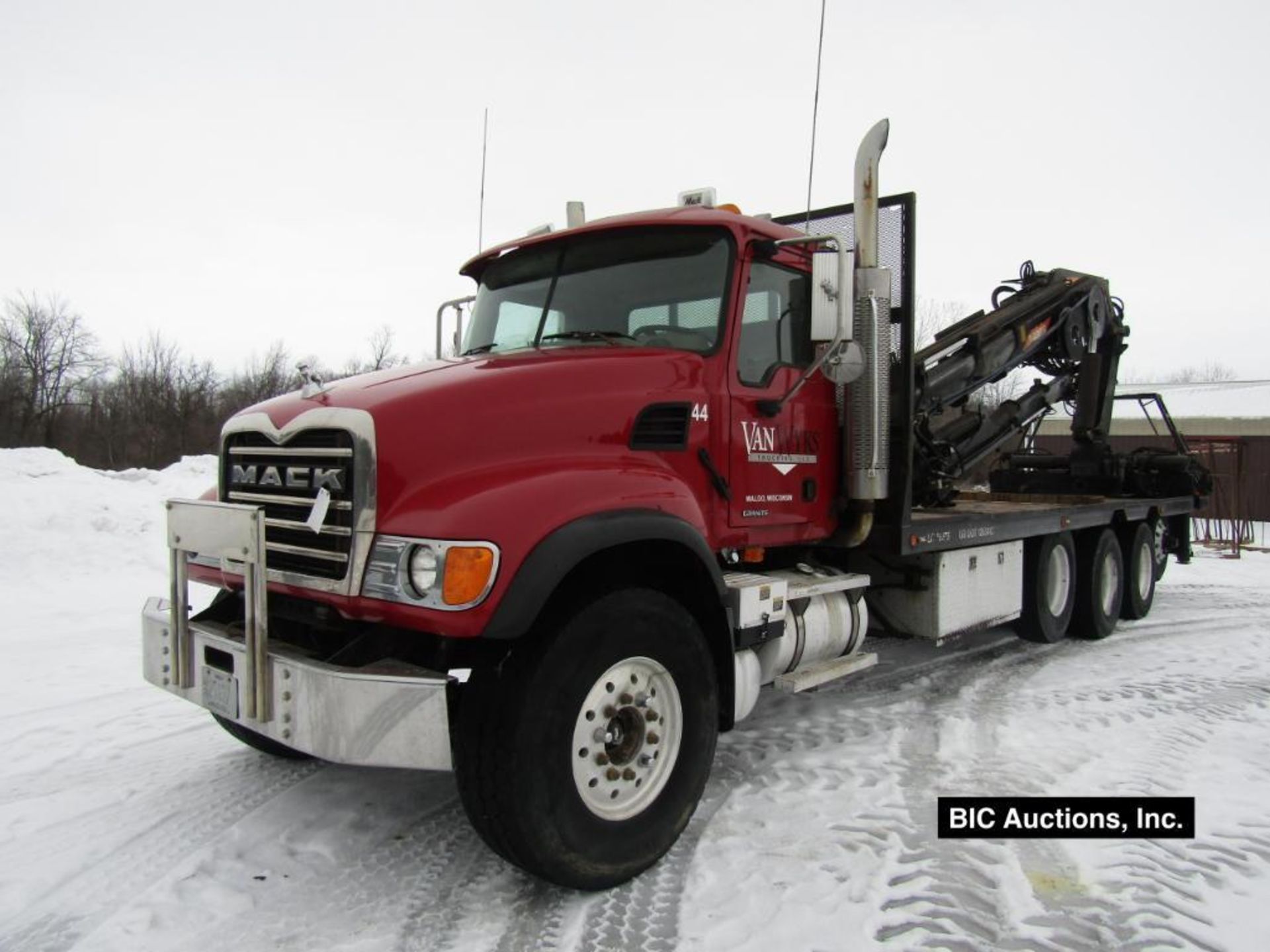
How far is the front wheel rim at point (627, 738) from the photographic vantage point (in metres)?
3.12

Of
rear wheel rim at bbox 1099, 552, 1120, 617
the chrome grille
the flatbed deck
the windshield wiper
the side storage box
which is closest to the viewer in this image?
the chrome grille

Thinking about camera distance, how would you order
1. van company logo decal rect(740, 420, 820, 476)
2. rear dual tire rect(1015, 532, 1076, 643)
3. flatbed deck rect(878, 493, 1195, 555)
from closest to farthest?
van company logo decal rect(740, 420, 820, 476)
flatbed deck rect(878, 493, 1195, 555)
rear dual tire rect(1015, 532, 1076, 643)

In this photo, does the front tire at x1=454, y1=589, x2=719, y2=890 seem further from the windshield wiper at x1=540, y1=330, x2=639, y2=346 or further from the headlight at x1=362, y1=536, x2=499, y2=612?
the windshield wiper at x1=540, y1=330, x2=639, y2=346

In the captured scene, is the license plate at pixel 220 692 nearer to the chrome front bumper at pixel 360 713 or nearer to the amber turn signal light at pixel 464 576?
the chrome front bumper at pixel 360 713

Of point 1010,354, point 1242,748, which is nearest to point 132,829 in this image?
point 1242,748

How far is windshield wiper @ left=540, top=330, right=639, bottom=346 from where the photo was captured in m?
3.95

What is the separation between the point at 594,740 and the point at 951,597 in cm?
341

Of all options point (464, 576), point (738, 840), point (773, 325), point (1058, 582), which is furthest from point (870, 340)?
point (1058, 582)

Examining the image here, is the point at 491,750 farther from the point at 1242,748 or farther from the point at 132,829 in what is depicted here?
the point at 1242,748

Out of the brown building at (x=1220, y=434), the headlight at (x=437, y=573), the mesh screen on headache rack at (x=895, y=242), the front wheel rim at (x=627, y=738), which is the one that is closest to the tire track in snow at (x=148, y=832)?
the headlight at (x=437, y=573)

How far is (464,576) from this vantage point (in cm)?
279

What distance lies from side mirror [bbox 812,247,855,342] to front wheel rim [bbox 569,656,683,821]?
169 centimetres

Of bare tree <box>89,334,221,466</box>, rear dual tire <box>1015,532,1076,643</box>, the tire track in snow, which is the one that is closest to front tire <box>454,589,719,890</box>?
the tire track in snow

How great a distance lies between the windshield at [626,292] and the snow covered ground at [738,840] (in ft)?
7.19
